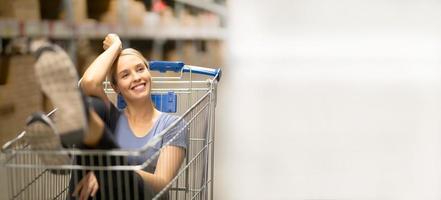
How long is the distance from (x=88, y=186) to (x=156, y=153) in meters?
0.19

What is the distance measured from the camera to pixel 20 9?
306cm

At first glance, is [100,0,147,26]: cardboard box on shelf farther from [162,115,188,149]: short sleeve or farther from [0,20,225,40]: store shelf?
[162,115,188,149]: short sleeve

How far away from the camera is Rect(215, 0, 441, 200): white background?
10.2 ft

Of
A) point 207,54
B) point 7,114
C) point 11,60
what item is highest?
point 207,54

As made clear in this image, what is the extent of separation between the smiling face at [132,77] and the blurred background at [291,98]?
1.21 metres

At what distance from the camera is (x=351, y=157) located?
3.53 metres

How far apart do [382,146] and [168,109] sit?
2117 millimetres

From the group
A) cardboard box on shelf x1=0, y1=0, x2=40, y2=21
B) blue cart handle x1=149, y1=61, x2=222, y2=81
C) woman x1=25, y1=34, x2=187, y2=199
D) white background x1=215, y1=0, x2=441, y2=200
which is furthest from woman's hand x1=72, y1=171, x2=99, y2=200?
cardboard box on shelf x1=0, y1=0, x2=40, y2=21

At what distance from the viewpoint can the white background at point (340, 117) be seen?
3.10m

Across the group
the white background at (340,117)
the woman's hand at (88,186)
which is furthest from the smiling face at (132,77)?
the white background at (340,117)

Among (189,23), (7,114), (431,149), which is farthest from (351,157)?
(189,23)

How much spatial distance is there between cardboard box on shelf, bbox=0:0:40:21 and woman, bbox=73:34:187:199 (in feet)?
4.46

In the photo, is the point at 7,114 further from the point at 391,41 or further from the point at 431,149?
the point at 391,41

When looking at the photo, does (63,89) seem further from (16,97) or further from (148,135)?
(16,97)
